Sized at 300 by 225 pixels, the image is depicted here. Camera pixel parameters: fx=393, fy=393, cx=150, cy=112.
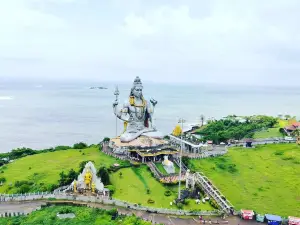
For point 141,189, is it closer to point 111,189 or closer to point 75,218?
point 111,189

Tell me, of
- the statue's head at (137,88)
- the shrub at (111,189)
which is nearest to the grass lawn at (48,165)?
the shrub at (111,189)

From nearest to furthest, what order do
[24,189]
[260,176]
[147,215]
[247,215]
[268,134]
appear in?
[147,215]
[247,215]
[24,189]
[260,176]
[268,134]

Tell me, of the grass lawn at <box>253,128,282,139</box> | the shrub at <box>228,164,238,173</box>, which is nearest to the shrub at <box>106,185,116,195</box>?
the shrub at <box>228,164,238,173</box>

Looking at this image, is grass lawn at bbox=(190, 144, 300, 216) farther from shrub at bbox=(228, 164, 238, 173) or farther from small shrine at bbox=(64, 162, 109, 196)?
small shrine at bbox=(64, 162, 109, 196)

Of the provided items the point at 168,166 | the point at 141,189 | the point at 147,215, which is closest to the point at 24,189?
the point at 141,189

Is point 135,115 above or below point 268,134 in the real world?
above

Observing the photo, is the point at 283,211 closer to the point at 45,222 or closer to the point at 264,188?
the point at 264,188
